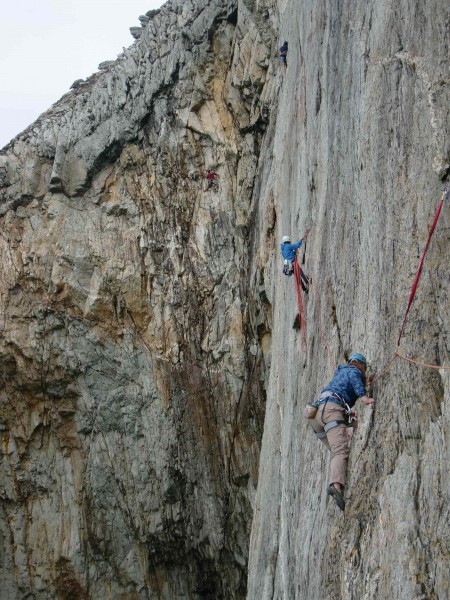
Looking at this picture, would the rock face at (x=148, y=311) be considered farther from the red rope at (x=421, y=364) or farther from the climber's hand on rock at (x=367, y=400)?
the red rope at (x=421, y=364)

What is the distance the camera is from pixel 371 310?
885 cm

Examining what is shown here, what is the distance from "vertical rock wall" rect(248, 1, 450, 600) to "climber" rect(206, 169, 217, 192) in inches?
375

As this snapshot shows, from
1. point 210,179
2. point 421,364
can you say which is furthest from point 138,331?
point 421,364

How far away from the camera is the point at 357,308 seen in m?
9.46

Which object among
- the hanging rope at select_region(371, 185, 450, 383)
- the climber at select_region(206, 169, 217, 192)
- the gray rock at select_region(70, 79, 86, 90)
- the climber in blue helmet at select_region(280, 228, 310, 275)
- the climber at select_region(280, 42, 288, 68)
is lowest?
the hanging rope at select_region(371, 185, 450, 383)

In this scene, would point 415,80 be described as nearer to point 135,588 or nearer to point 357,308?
point 357,308

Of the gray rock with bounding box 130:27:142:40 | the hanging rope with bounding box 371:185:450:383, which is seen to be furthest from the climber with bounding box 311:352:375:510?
the gray rock with bounding box 130:27:142:40

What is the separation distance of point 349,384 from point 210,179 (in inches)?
661

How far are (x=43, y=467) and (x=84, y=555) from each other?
3.26 meters

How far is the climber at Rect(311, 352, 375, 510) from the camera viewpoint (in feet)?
27.5

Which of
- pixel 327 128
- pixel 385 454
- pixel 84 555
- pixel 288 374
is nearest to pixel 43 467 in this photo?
pixel 84 555

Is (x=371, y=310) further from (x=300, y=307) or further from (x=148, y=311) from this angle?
(x=148, y=311)

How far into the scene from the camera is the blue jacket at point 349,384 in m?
8.44

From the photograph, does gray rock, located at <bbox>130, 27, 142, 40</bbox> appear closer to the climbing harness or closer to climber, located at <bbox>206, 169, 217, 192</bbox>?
climber, located at <bbox>206, 169, 217, 192</bbox>
